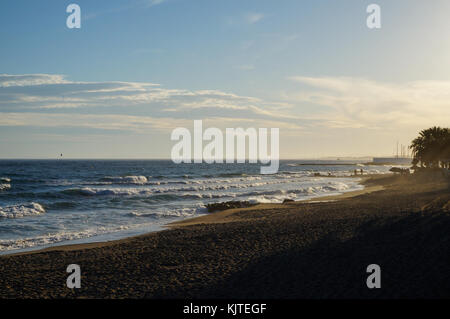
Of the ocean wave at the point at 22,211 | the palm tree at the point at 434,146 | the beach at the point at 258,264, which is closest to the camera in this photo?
the beach at the point at 258,264

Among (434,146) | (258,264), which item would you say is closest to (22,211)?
(258,264)

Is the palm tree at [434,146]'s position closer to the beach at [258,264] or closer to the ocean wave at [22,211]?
the beach at [258,264]

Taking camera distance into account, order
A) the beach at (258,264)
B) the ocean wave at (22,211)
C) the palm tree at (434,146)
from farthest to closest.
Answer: the palm tree at (434,146) < the ocean wave at (22,211) < the beach at (258,264)

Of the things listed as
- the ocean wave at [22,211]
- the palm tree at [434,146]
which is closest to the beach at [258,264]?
the ocean wave at [22,211]

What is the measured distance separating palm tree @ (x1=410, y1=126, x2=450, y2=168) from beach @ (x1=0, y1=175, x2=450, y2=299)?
158 feet

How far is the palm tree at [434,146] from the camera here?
190 ft

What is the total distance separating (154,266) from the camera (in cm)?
1158

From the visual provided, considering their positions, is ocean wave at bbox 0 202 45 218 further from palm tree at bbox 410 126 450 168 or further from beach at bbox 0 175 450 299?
palm tree at bbox 410 126 450 168

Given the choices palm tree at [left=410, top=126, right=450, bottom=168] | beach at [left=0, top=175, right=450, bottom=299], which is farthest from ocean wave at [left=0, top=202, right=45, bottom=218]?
palm tree at [left=410, top=126, right=450, bottom=168]

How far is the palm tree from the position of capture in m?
57.8

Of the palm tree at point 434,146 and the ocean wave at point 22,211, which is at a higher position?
the palm tree at point 434,146

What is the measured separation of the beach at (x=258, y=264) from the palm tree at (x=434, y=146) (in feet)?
A: 158
